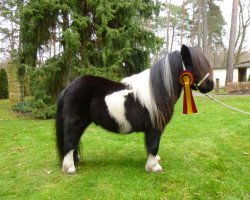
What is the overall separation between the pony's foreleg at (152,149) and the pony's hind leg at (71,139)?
0.89 metres

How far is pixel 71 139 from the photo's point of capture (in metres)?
3.75

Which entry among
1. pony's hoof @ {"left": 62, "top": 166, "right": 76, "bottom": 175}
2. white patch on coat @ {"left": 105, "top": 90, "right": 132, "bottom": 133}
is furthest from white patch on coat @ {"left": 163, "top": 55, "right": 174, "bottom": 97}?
pony's hoof @ {"left": 62, "top": 166, "right": 76, "bottom": 175}

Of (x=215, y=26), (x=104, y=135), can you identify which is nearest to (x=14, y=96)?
(x=104, y=135)

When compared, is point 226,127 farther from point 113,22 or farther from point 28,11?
point 28,11

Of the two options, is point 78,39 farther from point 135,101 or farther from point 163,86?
point 163,86

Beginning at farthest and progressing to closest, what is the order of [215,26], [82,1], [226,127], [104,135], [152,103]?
[215,26]
[82,1]
[226,127]
[104,135]
[152,103]

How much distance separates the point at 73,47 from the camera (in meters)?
8.42

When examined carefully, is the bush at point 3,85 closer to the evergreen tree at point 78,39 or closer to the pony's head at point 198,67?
the evergreen tree at point 78,39

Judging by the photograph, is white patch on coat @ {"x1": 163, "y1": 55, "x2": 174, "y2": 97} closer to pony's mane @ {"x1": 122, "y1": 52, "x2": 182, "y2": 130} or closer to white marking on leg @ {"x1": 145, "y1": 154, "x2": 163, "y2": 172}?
pony's mane @ {"x1": 122, "y1": 52, "x2": 182, "y2": 130}

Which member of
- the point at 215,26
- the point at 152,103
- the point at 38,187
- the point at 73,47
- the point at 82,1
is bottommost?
the point at 38,187

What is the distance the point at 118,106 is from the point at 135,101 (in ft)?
0.76

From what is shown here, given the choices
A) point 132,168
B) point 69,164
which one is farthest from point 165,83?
point 69,164

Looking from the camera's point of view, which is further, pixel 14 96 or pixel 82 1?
pixel 14 96

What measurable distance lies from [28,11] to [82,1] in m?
1.83
